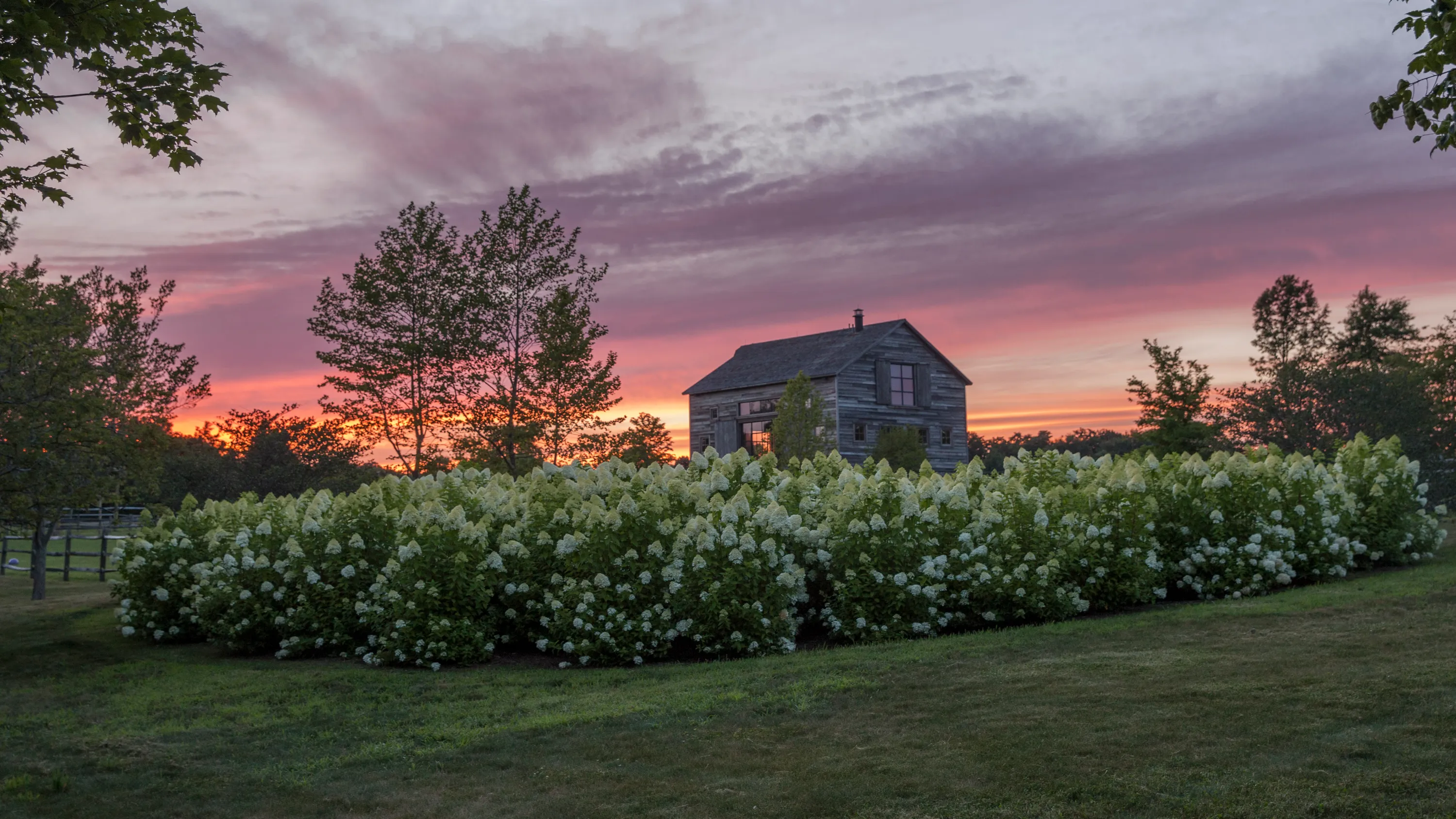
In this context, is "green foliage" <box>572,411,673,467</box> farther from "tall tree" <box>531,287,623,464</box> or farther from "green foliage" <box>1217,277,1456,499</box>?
"green foliage" <box>1217,277,1456,499</box>

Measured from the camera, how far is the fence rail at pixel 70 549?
20188 millimetres

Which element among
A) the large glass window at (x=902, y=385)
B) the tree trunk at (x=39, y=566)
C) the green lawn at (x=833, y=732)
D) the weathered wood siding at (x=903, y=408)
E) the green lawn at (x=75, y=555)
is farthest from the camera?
the large glass window at (x=902, y=385)

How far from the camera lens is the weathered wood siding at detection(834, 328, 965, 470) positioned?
37.5 metres

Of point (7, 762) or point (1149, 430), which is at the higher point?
point (1149, 430)

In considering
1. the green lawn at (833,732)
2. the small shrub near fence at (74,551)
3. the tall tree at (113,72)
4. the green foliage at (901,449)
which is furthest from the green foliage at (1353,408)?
the small shrub near fence at (74,551)

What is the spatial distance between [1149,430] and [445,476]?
1566 centimetres

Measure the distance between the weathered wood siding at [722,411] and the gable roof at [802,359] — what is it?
0.25m

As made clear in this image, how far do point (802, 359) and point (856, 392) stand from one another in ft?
11.2

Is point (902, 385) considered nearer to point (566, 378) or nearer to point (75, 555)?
point (566, 378)

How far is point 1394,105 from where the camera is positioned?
6.59 meters

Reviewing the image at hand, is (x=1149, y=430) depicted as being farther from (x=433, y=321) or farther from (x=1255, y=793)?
(x=1255, y=793)

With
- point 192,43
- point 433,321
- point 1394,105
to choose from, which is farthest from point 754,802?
point 433,321

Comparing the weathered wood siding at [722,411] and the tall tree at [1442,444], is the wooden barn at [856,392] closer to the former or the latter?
the weathered wood siding at [722,411]

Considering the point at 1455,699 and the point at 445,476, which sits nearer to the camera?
the point at 1455,699
